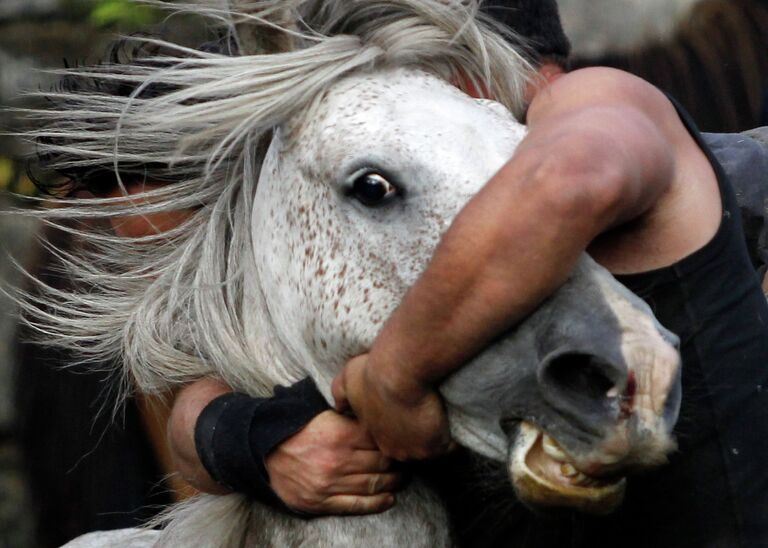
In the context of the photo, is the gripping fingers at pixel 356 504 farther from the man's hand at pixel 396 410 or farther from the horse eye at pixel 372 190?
the horse eye at pixel 372 190

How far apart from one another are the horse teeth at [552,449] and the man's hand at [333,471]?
390 mm

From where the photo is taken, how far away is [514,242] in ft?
4.37

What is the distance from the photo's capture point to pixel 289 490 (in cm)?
173

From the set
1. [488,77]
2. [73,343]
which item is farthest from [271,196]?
[73,343]

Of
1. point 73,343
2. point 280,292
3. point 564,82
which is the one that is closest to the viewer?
point 564,82

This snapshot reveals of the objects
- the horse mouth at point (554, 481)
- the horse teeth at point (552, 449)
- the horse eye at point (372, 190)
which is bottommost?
the horse mouth at point (554, 481)

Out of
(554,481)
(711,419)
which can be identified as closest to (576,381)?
(554,481)

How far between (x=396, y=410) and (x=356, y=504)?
0.28 m

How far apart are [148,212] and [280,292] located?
1.19 feet

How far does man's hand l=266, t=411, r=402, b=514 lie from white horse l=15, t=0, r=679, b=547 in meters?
0.04

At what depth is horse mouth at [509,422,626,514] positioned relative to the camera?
1376mm

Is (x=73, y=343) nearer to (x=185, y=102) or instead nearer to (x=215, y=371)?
(x=215, y=371)

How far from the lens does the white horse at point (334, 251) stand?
1358 millimetres

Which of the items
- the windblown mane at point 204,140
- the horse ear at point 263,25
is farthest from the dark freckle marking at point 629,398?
the horse ear at point 263,25
